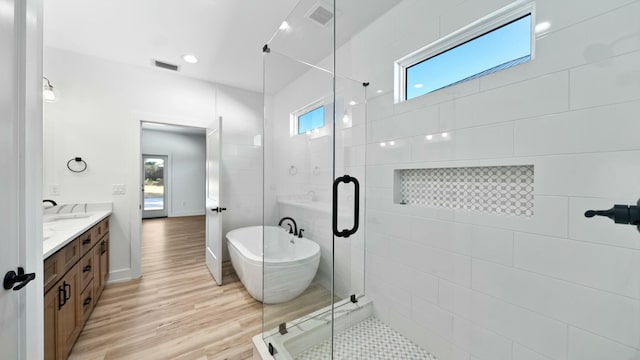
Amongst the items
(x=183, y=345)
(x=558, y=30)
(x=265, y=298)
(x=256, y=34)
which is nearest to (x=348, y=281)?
(x=265, y=298)

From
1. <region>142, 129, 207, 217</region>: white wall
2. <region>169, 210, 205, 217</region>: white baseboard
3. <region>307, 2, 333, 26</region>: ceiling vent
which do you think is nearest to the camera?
<region>307, 2, 333, 26</region>: ceiling vent

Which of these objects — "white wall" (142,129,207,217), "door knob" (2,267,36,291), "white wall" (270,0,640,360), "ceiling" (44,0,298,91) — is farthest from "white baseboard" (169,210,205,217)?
"white wall" (270,0,640,360)

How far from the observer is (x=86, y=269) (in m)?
1.82

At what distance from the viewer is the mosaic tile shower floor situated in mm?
1531

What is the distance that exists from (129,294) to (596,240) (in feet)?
12.0

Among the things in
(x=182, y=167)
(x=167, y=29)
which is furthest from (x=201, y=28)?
(x=182, y=167)

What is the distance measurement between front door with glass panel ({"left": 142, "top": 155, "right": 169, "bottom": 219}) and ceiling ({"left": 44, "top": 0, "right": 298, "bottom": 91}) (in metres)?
5.20

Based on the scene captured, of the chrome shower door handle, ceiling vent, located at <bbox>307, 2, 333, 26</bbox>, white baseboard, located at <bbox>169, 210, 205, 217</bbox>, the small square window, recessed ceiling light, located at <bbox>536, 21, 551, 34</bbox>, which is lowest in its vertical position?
white baseboard, located at <bbox>169, 210, 205, 217</bbox>

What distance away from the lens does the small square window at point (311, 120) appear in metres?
1.88

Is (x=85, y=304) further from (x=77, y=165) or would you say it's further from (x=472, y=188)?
(x=472, y=188)

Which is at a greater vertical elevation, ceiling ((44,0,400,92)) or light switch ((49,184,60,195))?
ceiling ((44,0,400,92))

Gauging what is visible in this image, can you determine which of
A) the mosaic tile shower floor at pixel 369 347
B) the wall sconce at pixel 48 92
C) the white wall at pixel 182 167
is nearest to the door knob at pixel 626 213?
the mosaic tile shower floor at pixel 369 347

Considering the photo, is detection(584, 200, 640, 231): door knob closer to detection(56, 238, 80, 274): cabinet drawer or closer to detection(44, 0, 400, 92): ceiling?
detection(44, 0, 400, 92): ceiling

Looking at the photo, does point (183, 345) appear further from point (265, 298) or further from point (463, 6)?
point (463, 6)
